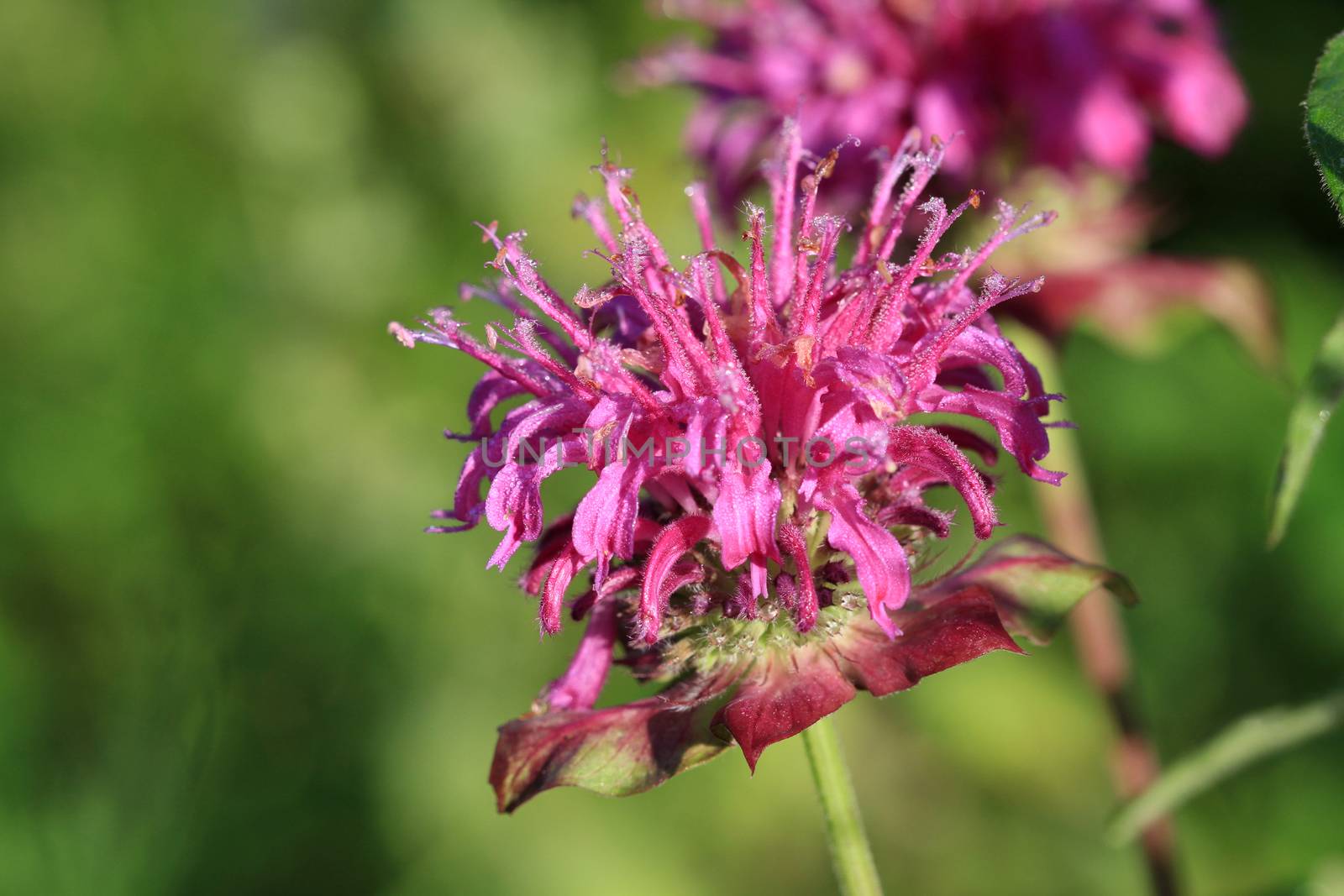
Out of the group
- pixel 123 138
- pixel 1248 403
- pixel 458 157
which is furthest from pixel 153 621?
pixel 1248 403

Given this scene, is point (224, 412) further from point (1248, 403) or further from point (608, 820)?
point (1248, 403)

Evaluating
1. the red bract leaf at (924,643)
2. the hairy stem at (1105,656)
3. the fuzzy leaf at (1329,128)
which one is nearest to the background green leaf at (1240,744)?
the hairy stem at (1105,656)

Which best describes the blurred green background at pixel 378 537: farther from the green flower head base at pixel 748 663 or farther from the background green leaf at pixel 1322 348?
the background green leaf at pixel 1322 348

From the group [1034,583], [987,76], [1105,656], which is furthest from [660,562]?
[987,76]

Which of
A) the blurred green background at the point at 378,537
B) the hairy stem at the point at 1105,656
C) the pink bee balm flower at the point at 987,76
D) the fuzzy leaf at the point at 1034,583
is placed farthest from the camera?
the blurred green background at the point at 378,537

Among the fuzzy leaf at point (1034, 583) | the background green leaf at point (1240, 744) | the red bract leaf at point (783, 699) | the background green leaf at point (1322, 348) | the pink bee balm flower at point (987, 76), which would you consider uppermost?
the pink bee balm flower at point (987, 76)

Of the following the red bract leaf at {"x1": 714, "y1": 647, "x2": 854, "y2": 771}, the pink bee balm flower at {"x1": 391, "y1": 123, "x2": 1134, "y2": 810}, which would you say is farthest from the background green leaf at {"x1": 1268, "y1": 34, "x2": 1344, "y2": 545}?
the red bract leaf at {"x1": 714, "y1": 647, "x2": 854, "y2": 771}

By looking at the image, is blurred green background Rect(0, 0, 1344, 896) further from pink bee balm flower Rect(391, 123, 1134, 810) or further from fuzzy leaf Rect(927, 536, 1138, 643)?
pink bee balm flower Rect(391, 123, 1134, 810)
